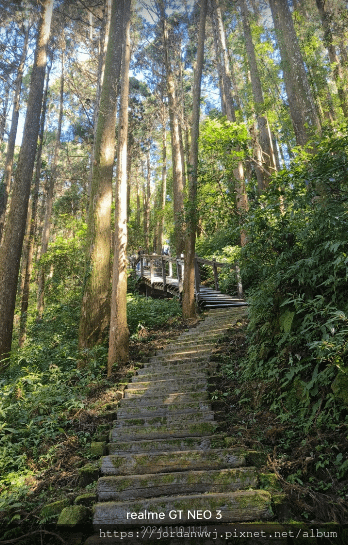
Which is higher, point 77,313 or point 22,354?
point 77,313

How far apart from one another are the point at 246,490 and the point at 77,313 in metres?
7.73

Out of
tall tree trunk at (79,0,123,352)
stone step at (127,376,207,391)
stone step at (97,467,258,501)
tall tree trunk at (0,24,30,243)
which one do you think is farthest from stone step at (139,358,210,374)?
tall tree trunk at (0,24,30,243)

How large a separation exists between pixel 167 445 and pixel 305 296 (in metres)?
2.81

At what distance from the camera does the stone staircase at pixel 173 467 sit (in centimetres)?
320

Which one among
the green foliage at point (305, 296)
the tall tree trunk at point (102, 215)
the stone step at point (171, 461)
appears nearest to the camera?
the green foliage at point (305, 296)

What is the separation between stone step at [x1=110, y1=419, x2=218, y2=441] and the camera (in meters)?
4.54

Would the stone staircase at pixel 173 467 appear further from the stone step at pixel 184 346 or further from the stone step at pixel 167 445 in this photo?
the stone step at pixel 184 346

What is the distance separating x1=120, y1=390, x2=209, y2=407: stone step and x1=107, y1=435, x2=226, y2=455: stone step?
793 millimetres

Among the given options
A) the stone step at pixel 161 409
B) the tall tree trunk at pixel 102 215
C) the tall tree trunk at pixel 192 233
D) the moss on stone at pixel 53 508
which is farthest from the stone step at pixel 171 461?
the tall tree trunk at pixel 192 233

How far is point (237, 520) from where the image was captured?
121 inches

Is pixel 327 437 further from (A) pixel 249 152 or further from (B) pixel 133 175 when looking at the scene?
(B) pixel 133 175

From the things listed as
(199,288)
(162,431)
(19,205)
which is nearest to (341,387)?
(162,431)

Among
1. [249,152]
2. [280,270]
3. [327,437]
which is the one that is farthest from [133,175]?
[327,437]

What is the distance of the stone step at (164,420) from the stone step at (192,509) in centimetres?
141
